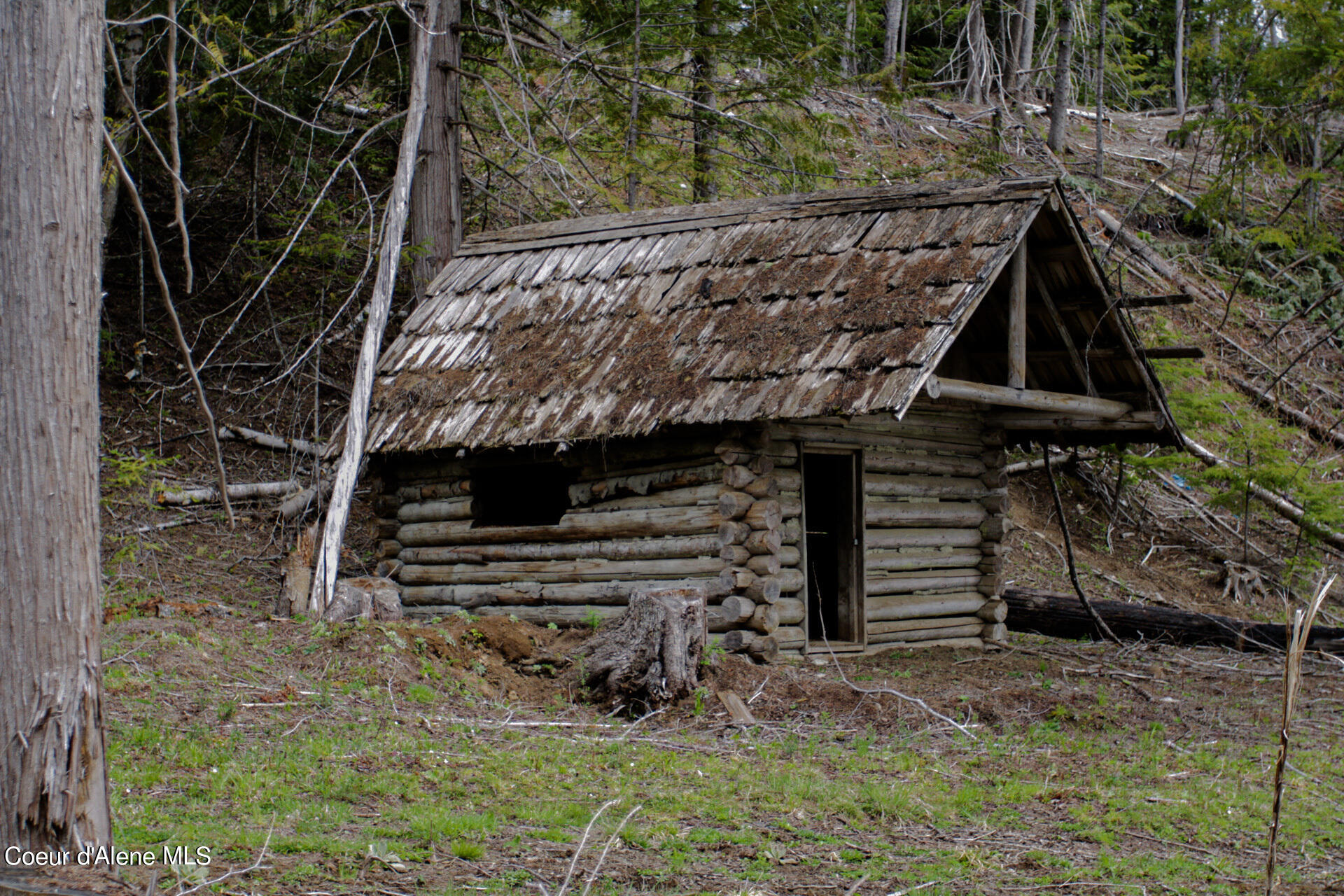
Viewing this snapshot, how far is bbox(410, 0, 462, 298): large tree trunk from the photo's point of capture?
15.7 meters

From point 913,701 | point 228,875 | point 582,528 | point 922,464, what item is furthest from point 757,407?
point 228,875

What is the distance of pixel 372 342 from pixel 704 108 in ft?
18.3

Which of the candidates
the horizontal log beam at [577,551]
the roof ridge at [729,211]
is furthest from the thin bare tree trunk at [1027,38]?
the horizontal log beam at [577,551]

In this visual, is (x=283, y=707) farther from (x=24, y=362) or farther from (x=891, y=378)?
(x=891, y=378)

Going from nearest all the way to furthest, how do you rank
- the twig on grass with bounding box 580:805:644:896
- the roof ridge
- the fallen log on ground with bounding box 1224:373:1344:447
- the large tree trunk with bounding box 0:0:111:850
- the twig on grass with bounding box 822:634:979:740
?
1. the large tree trunk with bounding box 0:0:111:850
2. the twig on grass with bounding box 580:805:644:896
3. the twig on grass with bounding box 822:634:979:740
4. the roof ridge
5. the fallen log on ground with bounding box 1224:373:1344:447

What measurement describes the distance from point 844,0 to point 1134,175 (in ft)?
26.5

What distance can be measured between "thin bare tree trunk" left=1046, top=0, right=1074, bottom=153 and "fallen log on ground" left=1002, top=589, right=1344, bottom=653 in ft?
52.8

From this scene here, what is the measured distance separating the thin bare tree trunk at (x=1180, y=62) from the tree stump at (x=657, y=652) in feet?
99.8

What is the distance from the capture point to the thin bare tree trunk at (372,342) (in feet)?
37.5

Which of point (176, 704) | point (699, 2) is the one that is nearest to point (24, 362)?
point (176, 704)

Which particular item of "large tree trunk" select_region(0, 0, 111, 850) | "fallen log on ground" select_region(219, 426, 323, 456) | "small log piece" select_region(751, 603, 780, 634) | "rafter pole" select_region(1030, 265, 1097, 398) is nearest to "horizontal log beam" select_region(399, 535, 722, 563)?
"small log piece" select_region(751, 603, 780, 634)

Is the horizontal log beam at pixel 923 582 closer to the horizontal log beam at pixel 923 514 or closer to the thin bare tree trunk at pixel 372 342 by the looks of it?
the horizontal log beam at pixel 923 514

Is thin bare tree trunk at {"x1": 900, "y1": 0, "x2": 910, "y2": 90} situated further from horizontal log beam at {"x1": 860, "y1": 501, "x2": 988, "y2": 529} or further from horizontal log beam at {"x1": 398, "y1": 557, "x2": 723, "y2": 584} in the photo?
horizontal log beam at {"x1": 398, "y1": 557, "x2": 723, "y2": 584}

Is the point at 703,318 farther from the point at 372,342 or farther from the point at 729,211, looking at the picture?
the point at 372,342
